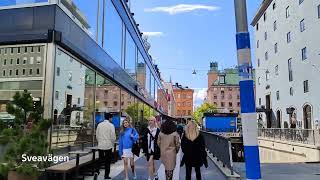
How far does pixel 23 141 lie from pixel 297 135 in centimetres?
2511

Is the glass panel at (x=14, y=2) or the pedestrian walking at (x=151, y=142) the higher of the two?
the glass panel at (x=14, y=2)

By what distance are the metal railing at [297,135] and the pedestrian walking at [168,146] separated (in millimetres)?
18303

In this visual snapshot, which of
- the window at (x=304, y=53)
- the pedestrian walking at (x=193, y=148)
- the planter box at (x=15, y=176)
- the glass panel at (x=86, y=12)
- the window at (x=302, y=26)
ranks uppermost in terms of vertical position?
the window at (x=302, y=26)

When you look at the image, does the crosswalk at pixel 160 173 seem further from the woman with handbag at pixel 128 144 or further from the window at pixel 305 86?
the window at pixel 305 86

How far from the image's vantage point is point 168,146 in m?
8.51

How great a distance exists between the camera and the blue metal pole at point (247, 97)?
5.47 meters

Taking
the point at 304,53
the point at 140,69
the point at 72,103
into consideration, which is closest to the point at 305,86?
the point at 304,53

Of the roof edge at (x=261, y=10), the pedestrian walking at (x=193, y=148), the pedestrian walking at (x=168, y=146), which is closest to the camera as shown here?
the pedestrian walking at (x=168, y=146)

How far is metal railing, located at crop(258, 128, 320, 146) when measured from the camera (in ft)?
81.1

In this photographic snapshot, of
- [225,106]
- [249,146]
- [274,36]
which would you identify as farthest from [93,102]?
[225,106]

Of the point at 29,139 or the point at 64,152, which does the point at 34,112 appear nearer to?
the point at 29,139

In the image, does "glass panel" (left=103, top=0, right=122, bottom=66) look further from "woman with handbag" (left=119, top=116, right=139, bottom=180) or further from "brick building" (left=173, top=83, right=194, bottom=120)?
"brick building" (left=173, top=83, right=194, bottom=120)

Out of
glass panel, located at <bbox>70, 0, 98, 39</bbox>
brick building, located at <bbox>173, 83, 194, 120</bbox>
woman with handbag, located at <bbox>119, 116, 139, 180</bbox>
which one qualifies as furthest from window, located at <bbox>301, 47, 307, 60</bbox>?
brick building, located at <bbox>173, 83, 194, 120</bbox>

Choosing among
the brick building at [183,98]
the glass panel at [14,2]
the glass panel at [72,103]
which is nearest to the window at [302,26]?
the glass panel at [72,103]
